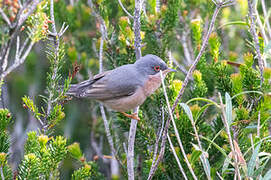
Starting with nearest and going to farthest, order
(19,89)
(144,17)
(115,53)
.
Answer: (144,17) → (115,53) → (19,89)

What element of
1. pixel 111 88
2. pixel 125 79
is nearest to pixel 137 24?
pixel 125 79

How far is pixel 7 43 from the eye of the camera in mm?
1673

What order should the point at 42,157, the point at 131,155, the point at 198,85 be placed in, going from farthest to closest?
the point at 198,85, the point at 131,155, the point at 42,157

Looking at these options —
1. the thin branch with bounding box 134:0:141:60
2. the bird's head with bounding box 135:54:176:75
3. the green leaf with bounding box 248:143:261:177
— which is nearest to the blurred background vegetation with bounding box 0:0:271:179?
the green leaf with bounding box 248:143:261:177

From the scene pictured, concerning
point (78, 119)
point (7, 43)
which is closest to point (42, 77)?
point (78, 119)

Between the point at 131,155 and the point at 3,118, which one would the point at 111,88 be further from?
Answer: the point at 3,118

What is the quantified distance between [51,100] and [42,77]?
169cm

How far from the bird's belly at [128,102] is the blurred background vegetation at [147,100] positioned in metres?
0.12

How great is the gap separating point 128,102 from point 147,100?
29 centimetres

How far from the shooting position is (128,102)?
304 cm

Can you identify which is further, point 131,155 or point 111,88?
point 111,88

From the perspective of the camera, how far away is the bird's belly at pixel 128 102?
300cm

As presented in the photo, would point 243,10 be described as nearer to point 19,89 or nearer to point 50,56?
point 50,56

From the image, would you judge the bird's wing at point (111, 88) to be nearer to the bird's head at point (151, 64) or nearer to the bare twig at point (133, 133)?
the bird's head at point (151, 64)
